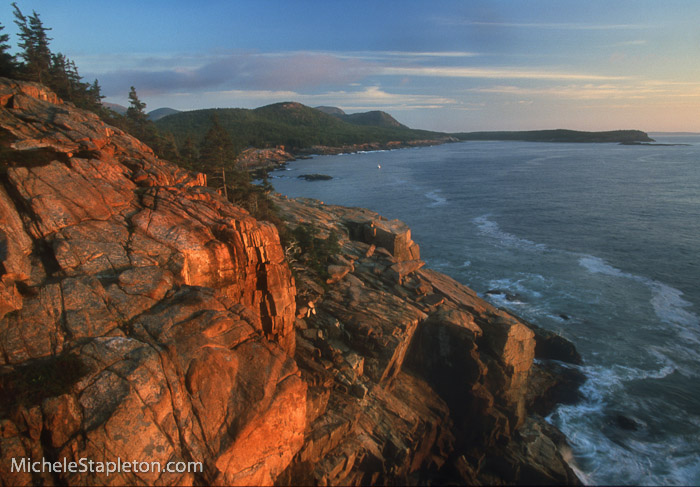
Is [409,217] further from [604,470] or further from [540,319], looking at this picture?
[604,470]

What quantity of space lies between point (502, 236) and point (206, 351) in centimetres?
5271

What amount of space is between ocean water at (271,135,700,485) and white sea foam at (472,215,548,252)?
33 centimetres

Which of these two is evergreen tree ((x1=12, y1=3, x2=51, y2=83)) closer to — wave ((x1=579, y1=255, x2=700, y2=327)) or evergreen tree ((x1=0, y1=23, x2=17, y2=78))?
evergreen tree ((x1=0, y1=23, x2=17, y2=78))

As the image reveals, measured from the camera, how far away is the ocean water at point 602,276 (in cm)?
2184

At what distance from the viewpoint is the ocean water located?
21844mm

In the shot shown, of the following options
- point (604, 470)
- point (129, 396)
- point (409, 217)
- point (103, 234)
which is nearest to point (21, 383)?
point (129, 396)

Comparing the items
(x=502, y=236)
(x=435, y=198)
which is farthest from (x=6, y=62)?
(x=435, y=198)

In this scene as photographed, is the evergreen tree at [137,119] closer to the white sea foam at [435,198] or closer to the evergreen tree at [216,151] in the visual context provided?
the evergreen tree at [216,151]

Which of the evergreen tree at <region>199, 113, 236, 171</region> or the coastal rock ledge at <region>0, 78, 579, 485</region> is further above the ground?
the evergreen tree at <region>199, 113, 236, 171</region>

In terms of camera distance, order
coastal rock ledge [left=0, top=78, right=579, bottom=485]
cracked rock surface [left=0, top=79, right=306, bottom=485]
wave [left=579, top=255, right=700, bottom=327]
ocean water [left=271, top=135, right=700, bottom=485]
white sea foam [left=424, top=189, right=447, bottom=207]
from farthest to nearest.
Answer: white sea foam [left=424, top=189, right=447, bottom=207] < wave [left=579, top=255, right=700, bottom=327] < ocean water [left=271, top=135, right=700, bottom=485] < coastal rock ledge [left=0, top=78, right=579, bottom=485] < cracked rock surface [left=0, top=79, right=306, bottom=485]

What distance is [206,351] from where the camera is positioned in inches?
488

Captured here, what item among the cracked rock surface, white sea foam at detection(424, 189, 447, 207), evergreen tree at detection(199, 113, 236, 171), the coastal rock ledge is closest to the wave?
the coastal rock ledge

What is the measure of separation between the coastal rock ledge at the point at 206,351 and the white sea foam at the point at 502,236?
26.9 meters

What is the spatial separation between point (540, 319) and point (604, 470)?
15.3m
